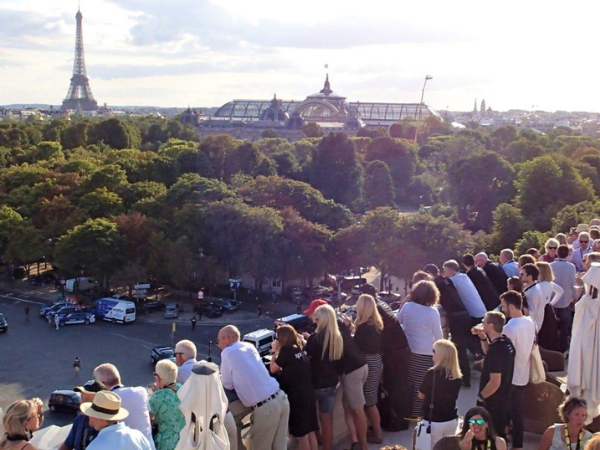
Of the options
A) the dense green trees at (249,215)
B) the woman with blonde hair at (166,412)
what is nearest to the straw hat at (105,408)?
the woman with blonde hair at (166,412)

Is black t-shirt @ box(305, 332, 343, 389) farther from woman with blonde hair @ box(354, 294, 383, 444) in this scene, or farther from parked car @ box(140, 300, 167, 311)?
parked car @ box(140, 300, 167, 311)

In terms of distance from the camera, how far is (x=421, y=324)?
655 centimetres

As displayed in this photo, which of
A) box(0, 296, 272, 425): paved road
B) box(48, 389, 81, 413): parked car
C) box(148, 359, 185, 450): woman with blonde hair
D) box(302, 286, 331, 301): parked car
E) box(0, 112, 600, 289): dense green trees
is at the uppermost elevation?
box(148, 359, 185, 450): woman with blonde hair

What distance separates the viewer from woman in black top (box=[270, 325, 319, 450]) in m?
5.77

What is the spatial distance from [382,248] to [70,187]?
17.0 meters

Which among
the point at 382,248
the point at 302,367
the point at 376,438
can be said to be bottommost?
the point at 382,248

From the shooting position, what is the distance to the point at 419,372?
673 cm

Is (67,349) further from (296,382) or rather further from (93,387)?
(93,387)

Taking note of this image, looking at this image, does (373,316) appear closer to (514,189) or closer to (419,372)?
(419,372)

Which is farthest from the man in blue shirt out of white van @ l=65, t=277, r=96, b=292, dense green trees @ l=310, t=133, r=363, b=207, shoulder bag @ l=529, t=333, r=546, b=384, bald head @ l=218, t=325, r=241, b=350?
dense green trees @ l=310, t=133, r=363, b=207

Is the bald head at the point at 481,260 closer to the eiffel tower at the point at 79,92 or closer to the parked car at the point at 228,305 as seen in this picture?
the parked car at the point at 228,305

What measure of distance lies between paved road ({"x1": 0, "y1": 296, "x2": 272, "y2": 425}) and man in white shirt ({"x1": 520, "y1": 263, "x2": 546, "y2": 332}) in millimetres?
14319

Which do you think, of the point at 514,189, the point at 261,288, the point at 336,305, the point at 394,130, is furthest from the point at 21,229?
the point at 394,130

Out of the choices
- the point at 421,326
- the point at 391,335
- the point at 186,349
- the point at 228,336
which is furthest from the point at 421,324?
the point at 186,349
